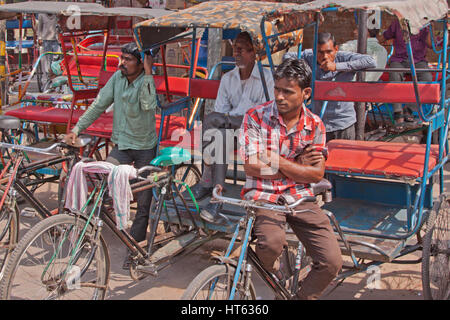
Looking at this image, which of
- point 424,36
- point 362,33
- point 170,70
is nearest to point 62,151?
point 362,33

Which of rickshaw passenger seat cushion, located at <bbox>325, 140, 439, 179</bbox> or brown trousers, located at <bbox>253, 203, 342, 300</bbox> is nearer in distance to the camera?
brown trousers, located at <bbox>253, 203, 342, 300</bbox>

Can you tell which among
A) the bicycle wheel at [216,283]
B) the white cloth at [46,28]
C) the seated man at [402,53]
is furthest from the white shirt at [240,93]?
A: the seated man at [402,53]

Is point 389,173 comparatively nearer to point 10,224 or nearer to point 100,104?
point 100,104

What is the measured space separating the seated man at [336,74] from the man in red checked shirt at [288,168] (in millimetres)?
1814

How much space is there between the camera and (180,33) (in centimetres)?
527

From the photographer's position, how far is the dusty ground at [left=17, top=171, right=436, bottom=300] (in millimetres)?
4195

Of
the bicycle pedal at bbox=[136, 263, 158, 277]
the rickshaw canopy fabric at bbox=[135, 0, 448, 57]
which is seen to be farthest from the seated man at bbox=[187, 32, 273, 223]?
the bicycle pedal at bbox=[136, 263, 158, 277]

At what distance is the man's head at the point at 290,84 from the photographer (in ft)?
10.1

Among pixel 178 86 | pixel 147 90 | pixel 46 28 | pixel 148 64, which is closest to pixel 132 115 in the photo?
pixel 147 90

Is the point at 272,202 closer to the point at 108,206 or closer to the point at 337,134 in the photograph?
the point at 108,206

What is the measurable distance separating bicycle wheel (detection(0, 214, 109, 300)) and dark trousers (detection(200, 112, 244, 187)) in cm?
118

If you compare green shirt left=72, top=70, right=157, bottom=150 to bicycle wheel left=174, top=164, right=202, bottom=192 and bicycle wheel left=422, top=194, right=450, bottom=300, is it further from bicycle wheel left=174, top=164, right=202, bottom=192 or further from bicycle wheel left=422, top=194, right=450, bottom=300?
bicycle wheel left=422, top=194, right=450, bottom=300

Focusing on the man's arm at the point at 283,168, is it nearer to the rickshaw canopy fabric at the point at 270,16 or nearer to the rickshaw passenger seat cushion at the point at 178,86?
the rickshaw canopy fabric at the point at 270,16
